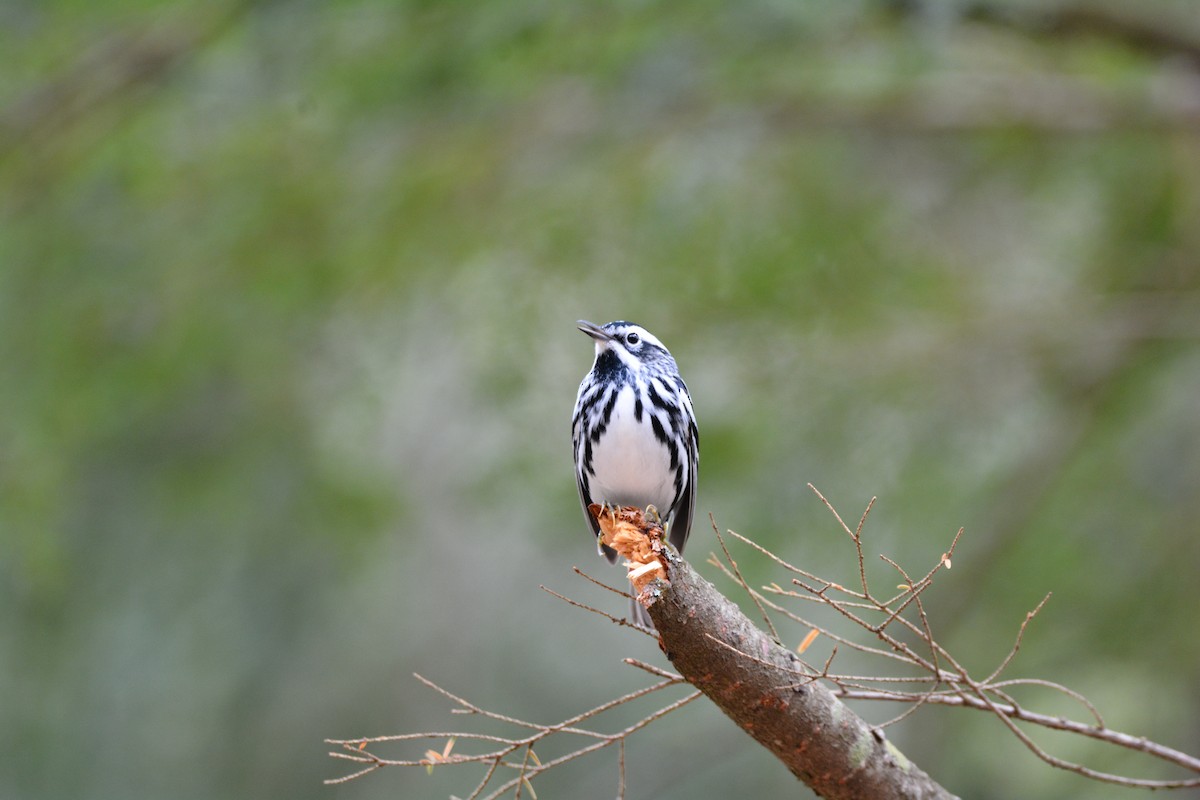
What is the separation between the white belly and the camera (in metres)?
3.74

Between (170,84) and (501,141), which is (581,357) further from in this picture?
(170,84)

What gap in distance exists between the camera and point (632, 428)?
3732 mm

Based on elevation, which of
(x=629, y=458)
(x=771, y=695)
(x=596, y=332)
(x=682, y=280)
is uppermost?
(x=682, y=280)

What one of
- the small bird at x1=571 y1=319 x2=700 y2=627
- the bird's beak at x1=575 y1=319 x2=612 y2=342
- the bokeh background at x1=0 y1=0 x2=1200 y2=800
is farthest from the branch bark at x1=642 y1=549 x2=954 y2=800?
the bokeh background at x1=0 y1=0 x2=1200 y2=800

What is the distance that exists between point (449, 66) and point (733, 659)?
3.81 metres

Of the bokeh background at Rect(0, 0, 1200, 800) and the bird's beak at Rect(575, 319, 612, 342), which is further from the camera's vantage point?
the bokeh background at Rect(0, 0, 1200, 800)

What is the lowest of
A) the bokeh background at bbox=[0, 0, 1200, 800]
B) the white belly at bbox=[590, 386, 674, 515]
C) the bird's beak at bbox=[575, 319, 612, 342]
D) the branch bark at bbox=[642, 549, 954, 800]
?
the branch bark at bbox=[642, 549, 954, 800]

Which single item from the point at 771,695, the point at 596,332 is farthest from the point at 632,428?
the point at 771,695

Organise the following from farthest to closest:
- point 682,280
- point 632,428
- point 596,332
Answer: point 682,280
point 596,332
point 632,428

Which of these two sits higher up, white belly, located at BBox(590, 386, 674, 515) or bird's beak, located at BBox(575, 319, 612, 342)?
bird's beak, located at BBox(575, 319, 612, 342)

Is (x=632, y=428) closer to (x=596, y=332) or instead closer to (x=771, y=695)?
(x=596, y=332)

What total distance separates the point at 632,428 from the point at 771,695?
1313 millimetres

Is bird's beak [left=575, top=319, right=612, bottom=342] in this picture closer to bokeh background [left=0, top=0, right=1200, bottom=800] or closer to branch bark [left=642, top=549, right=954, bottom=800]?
branch bark [left=642, top=549, right=954, bottom=800]

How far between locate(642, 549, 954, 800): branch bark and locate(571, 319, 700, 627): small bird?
1.08 m
